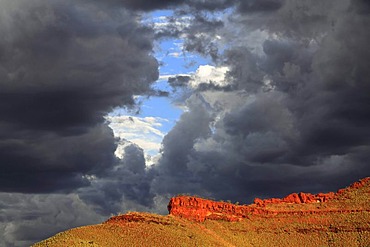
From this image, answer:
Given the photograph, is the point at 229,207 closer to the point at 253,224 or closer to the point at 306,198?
the point at 253,224

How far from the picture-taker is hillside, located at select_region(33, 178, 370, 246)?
9756 centimetres

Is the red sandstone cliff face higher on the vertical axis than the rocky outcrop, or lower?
lower

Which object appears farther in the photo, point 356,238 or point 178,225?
point 356,238

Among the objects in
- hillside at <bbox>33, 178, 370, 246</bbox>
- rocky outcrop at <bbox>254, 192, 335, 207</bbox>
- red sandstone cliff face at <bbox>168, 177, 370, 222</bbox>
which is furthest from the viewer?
rocky outcrop at <bbox>254, 192, 335, 207</bbox>

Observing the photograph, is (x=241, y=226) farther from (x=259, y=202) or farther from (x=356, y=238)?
(x=356, y=238)

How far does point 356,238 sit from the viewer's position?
10806 centimetres

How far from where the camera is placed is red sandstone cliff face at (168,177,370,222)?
110 metres

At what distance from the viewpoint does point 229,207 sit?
11281cm

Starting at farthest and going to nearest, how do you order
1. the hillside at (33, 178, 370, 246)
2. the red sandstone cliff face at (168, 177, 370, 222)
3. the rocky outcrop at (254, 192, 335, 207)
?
1. the rocky outcrop at (254, 192, 335, 207)
2. the red sandstone cliff face at (168, 177, 370, 222)
3. the hillside at (33, 178, 370, 246)

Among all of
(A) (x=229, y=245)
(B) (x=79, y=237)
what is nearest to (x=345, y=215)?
(A) (x=229, y=245)

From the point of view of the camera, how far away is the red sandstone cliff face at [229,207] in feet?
359

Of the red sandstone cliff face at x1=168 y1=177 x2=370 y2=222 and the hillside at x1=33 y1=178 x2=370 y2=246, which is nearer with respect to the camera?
the hillside at x1=33 y1=178 x2=370 y2=246

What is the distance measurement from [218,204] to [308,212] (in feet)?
45.7

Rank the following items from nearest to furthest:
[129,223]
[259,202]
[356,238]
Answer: [129,223], [356,238], [259,202]
